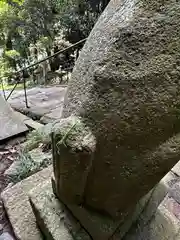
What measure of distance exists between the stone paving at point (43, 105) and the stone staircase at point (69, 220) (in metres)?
1.33

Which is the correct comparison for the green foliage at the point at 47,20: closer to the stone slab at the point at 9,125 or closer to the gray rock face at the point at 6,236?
the stone slab at the point at 9,125

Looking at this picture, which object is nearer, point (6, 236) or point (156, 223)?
point (156, 223)

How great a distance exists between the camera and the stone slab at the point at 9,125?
220cm

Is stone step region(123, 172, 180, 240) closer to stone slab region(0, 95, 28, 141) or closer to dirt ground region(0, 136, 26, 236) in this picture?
dirt ground region(0, 136, 26, 236)

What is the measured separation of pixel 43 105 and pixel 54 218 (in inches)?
91.0

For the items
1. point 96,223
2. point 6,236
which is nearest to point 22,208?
point 6,236

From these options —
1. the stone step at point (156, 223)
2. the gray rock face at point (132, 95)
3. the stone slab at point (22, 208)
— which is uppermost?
the gray rock face at point (132, 95)

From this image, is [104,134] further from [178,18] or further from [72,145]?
[178,18]

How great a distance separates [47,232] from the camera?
1.06 metres

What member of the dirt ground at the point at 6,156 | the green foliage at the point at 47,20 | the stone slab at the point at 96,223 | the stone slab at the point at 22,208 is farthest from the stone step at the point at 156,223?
the green foliage at the point at 47,20

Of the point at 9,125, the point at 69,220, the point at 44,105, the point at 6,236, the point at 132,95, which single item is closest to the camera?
the point at 132,95

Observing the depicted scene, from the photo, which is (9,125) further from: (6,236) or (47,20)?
(47,20)

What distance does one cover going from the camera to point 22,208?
1.33m

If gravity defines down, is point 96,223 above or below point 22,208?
above
